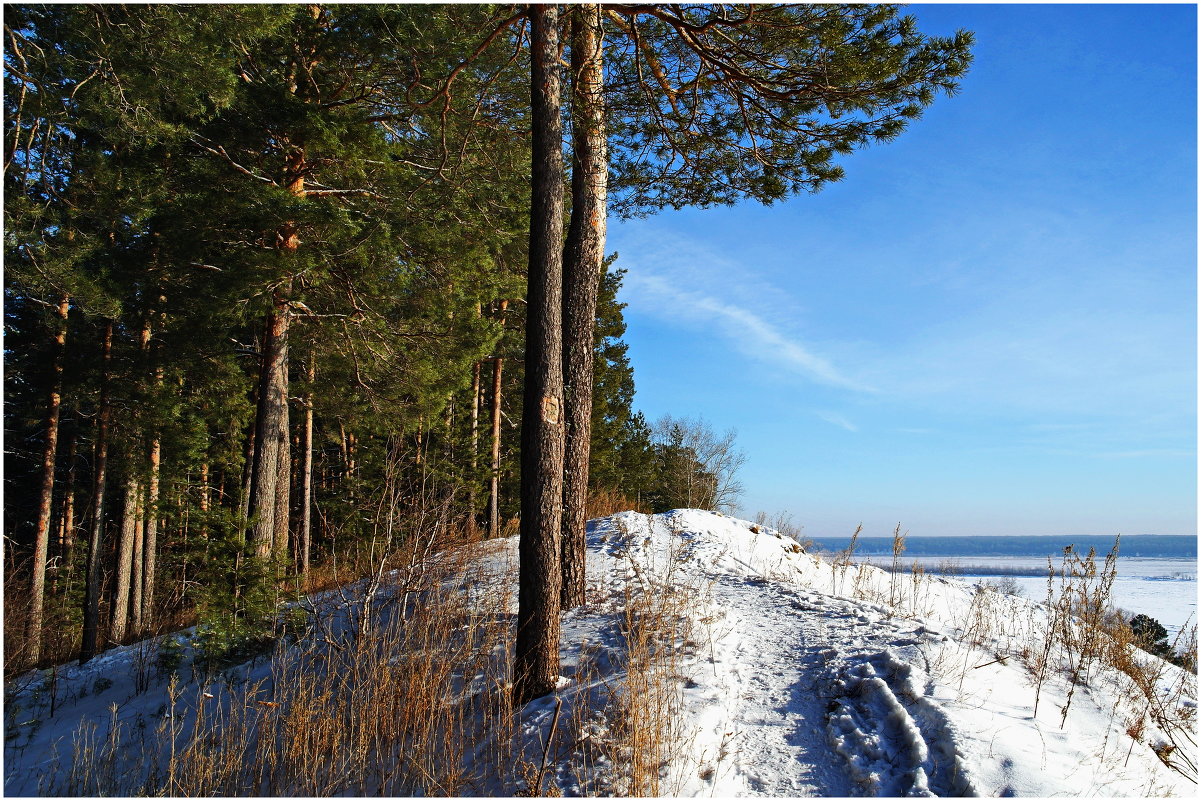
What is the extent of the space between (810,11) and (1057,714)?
5.34 meters

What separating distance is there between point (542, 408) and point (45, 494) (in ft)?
42.7

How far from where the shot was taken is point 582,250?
20.3 ft

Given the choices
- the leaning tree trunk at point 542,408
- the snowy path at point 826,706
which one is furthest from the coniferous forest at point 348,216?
the snowy path at point 826,706

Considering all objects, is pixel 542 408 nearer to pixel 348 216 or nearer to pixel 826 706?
pixel 826 706

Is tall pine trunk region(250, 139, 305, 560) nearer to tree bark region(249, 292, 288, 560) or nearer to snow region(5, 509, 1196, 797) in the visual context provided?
tree bark region(249, 292, 288, 560)

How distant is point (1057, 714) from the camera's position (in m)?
3.86

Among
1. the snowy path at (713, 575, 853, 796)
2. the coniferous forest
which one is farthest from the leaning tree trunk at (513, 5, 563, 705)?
the snowy path at (713, 575, 853, 796)

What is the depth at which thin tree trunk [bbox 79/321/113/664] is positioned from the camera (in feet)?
36.2

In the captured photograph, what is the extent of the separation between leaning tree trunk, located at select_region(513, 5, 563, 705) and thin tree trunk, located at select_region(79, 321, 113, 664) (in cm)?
1011

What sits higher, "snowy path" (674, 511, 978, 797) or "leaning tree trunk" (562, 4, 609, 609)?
"leaning tree trunk" (562, 4, 609, 609)

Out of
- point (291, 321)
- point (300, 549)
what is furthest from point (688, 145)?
point (300, 549)

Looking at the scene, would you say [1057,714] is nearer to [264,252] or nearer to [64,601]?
[264,252]

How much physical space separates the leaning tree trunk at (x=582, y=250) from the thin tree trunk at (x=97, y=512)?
9.43 meters

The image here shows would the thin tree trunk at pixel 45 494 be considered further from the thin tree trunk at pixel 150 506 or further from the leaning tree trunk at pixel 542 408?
the leaning tree trunk at pixel 542 408
